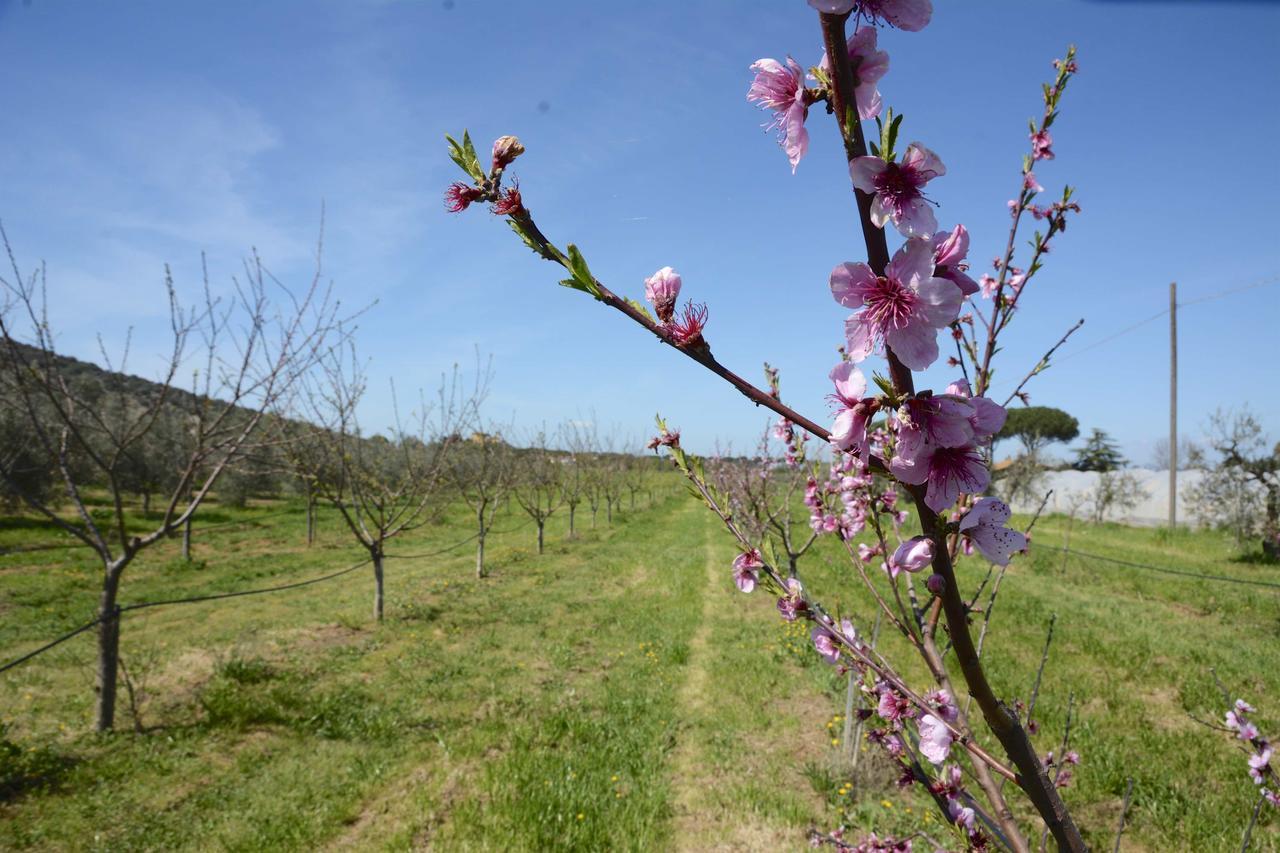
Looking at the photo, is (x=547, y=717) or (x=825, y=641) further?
(x=547, y=717)

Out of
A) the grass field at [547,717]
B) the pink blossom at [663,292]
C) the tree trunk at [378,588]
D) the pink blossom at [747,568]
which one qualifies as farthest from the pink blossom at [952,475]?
the tree trunk at [378,588]

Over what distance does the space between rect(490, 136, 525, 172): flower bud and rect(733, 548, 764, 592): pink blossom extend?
118 centimetres

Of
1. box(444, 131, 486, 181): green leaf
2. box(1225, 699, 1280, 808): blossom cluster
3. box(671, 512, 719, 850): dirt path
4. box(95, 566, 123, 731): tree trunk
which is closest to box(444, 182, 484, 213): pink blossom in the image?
box(444, 131, 486, 181): green leaf

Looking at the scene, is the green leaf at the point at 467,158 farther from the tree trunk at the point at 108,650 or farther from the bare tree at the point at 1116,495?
the bare tree at the point at 1116,495

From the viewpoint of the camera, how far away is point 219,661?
714 cm

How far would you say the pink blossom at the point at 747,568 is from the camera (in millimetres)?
1746

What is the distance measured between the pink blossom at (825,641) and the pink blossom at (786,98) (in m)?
1.20

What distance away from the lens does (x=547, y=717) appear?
6129 millimetres

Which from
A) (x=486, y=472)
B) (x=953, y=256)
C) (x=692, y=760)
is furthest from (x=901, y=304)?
(x=486, y=472)

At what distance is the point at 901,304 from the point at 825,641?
4.16 ft

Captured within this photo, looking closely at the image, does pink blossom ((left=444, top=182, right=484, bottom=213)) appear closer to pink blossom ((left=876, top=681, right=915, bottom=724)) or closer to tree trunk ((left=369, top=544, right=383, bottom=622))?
pink blossom ((left=876, top=681, right=915, bottom=724))

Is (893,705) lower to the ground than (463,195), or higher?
lower

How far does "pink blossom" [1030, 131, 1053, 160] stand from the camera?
2473mm

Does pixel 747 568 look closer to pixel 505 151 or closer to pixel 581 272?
pixel 581 272
